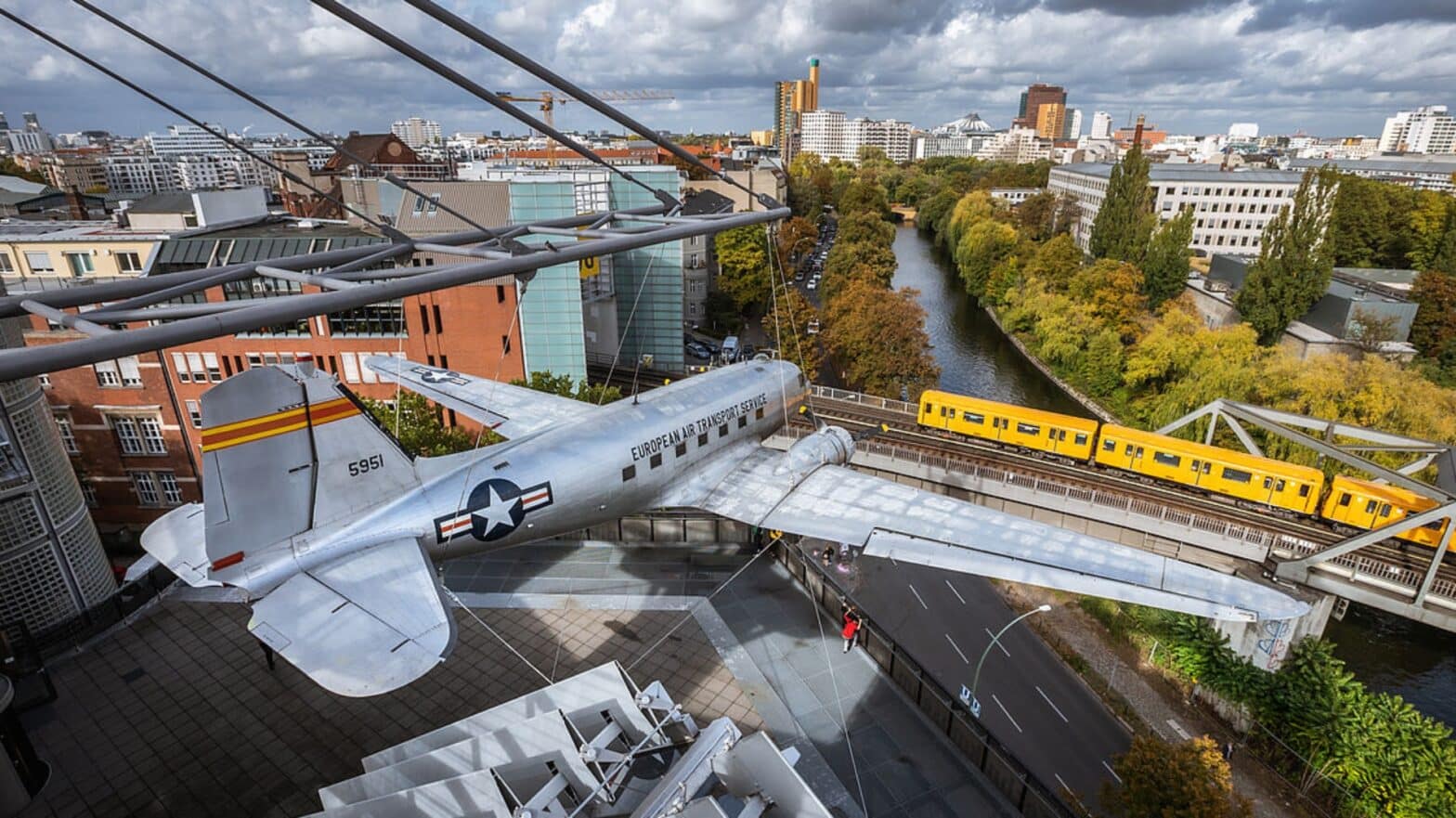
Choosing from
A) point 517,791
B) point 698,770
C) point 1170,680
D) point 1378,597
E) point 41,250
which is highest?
point 41,250

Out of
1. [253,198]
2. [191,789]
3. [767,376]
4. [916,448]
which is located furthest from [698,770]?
[253,198]

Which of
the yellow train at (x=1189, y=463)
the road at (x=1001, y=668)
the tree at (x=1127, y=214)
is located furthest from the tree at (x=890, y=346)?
the tree at (x=1127, y=214)

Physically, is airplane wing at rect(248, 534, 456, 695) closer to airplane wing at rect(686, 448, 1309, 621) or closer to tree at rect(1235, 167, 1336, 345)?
airplane wing at rect(686, 448, 1309, 621)

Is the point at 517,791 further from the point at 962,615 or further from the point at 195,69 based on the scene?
the point at 962,615

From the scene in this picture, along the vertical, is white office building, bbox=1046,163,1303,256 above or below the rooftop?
below

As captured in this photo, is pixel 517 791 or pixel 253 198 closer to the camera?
pixel 517 791

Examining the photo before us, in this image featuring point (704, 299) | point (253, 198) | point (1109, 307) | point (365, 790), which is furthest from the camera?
point (704, 299)

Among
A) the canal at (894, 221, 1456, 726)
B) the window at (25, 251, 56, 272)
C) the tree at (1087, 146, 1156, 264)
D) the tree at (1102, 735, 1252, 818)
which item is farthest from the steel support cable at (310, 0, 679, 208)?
the tree at (1087, 146, 1156, 264)
